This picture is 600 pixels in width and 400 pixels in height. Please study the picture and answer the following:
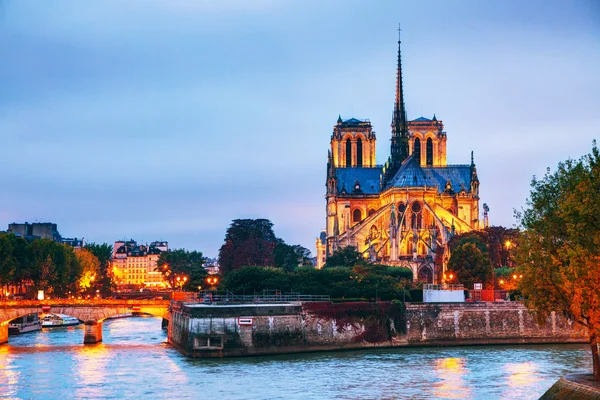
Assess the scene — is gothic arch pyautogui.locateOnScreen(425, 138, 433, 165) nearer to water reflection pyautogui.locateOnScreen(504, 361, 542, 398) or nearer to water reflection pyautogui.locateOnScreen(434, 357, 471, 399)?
water reflection pyautogui.locateOnScreen(434, 357, 471, 399)

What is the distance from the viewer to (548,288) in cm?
3953

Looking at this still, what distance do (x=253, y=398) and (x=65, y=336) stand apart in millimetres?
41981

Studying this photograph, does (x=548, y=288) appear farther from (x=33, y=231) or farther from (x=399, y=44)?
(x=33, y=231)

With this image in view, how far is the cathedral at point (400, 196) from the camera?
13375 centimetres

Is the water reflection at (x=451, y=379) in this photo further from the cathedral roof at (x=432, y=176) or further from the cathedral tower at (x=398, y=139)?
the cathedral tower at (x=398, y=139)

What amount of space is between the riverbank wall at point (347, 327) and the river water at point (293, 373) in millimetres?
1487

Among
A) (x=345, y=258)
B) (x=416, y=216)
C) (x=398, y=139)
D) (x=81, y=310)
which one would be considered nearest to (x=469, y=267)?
(x=81, y=310)

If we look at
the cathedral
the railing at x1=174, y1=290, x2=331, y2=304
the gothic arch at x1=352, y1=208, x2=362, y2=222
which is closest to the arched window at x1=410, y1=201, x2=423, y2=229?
the cathedral

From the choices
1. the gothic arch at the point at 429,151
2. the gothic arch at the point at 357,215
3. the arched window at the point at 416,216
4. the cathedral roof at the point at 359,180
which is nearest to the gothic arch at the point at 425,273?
the arched window at the point at 416,216

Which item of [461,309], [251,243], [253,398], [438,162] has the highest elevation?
[438,162]

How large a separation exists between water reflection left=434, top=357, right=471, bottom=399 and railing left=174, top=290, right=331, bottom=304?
13788mm

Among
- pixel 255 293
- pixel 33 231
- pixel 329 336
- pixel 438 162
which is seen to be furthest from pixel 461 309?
pixel 33 231

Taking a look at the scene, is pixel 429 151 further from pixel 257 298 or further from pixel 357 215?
pixel 257 298

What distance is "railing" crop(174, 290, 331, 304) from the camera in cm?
6788
